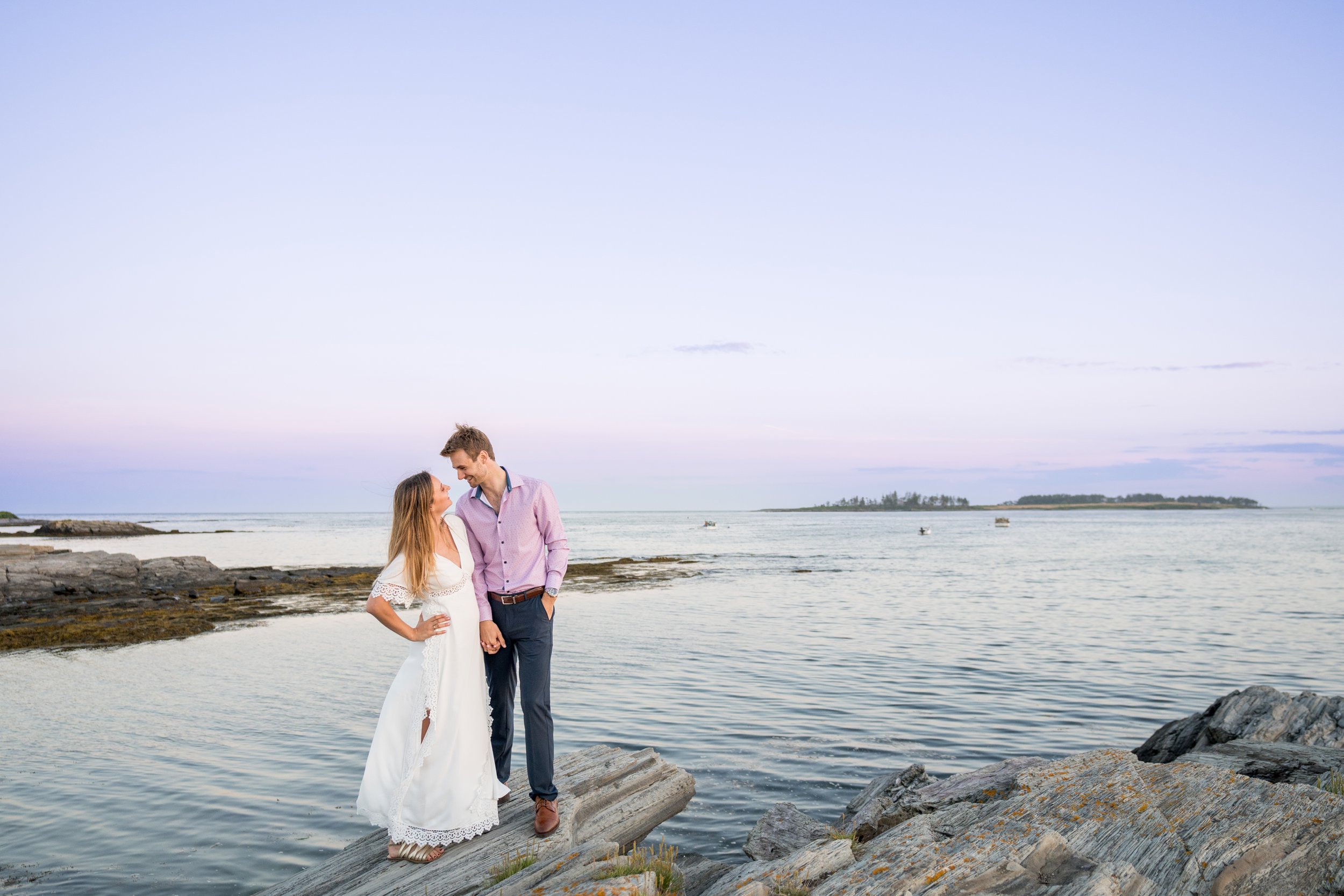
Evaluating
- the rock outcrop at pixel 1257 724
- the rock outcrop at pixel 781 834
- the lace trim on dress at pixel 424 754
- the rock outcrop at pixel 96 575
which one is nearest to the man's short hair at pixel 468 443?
the lace trim on dress at pixel 424 754

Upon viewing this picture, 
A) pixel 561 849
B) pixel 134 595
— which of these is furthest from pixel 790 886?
pixel 134 595

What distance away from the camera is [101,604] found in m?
28.5

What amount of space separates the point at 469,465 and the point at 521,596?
1.16m

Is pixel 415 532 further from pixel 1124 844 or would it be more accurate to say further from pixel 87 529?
pixel 87 529

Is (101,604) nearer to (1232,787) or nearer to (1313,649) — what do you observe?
(1232,787)

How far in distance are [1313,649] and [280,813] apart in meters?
23.0

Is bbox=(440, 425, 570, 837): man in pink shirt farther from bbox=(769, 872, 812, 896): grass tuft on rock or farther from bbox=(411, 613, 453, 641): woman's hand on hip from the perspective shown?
bbox=(769, 872, 812, 896): grass tuft on rock

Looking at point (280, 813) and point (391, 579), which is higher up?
point (391, 579)

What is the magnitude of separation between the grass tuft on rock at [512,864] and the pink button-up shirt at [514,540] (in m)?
1.78

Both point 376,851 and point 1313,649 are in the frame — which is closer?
point 376,851

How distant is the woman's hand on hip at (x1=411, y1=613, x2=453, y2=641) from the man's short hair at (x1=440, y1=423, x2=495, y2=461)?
1.27m

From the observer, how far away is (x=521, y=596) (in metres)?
6.60

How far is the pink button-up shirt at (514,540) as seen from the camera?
6.56m

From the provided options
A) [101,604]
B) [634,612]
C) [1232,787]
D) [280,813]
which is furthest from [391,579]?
[101,604]
